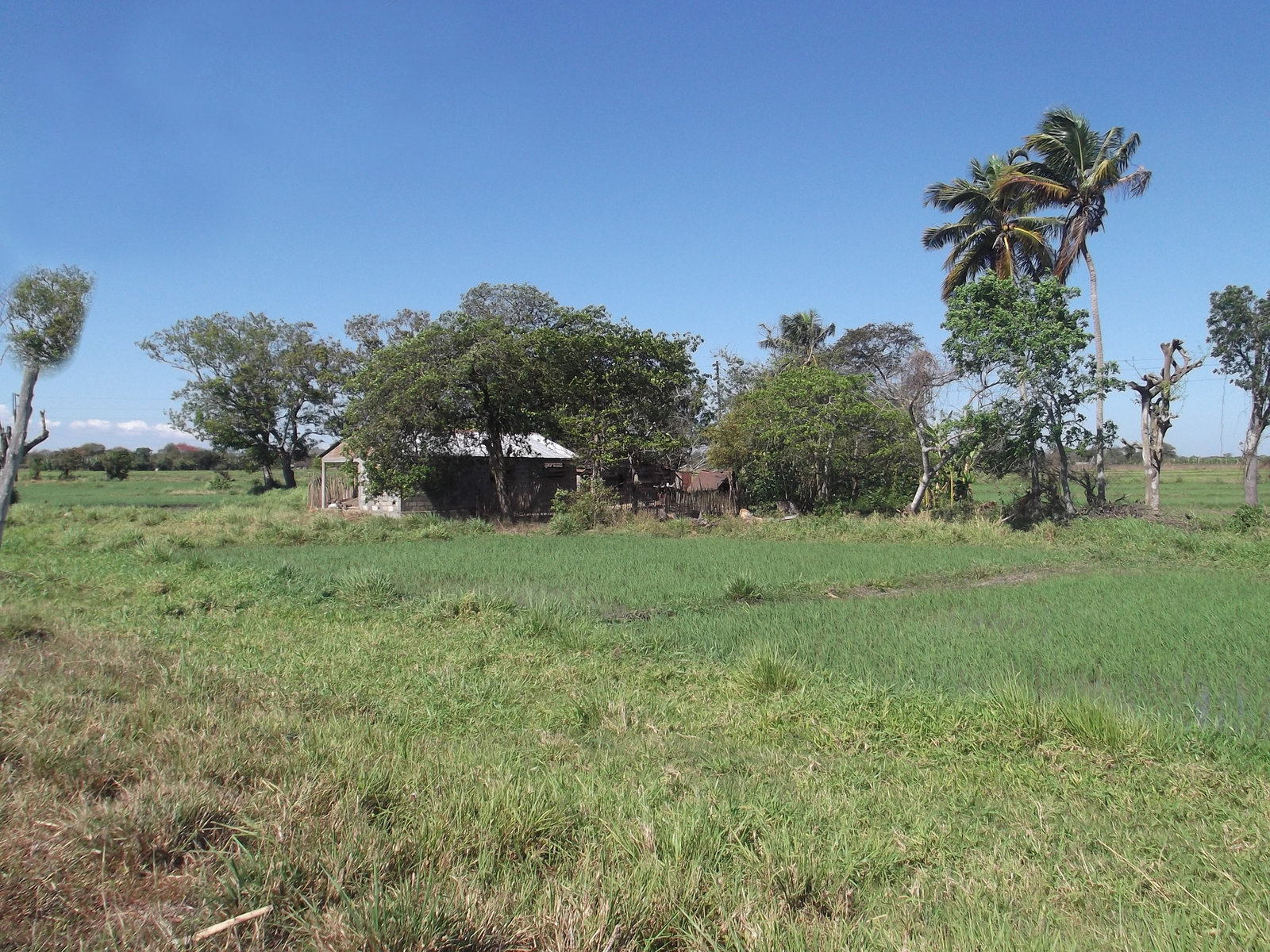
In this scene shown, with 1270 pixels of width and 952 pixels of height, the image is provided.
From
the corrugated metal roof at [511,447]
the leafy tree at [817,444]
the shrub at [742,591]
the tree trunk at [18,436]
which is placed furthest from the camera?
the corrugated metal roof at [511,447]

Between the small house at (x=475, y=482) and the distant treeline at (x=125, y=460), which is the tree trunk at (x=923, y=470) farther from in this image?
the distant treeline at (x=125, y=460)

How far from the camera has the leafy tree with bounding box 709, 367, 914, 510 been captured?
22.3 metres

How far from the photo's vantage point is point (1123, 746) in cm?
441

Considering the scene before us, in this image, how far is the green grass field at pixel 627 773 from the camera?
249cm

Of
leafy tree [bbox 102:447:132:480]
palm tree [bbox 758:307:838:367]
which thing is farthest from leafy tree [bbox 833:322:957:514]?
leafy tree [bbox 102:447:132:480]

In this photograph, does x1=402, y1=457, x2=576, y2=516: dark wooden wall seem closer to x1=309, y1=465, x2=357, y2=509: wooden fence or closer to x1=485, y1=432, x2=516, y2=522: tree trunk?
x1=485, y1=432, x2=516, y2=522: tree trunk

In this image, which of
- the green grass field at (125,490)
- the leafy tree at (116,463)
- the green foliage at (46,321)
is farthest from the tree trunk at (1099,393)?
the leafy tree at (116,463)

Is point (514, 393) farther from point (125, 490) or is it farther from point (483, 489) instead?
point (125, 490)

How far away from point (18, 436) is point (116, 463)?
54.6 meters

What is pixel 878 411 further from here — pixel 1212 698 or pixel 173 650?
pixel 173 650

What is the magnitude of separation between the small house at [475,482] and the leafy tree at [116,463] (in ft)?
123

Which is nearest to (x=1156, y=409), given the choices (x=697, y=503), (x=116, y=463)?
(x=697, y=503)

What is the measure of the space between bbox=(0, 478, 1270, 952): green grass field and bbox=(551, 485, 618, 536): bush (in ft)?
36.2

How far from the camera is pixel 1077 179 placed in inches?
780
